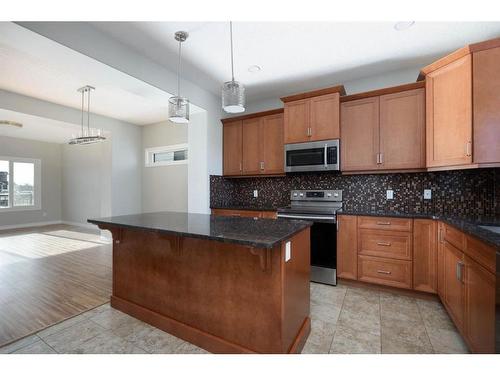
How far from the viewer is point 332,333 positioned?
6.08 ft

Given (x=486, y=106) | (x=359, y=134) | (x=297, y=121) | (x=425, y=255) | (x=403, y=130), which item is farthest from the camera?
(x=297, y=121)

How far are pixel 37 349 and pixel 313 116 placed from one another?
138 inches

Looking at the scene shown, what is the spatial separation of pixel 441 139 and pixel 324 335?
2205mm

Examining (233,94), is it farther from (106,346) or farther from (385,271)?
(385,271)

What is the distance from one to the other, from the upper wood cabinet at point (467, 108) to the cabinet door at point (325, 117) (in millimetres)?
973

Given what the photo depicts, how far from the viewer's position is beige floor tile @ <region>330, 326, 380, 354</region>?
1.65 m

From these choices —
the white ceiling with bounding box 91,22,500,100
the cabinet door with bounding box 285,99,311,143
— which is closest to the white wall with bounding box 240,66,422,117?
the white ceiling with bounding box 91,22,500,100

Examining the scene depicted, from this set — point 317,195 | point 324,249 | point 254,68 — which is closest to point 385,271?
point 324,249

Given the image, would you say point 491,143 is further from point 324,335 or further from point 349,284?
Answer: point 324,335

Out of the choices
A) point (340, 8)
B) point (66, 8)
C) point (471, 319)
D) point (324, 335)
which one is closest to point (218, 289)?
point (324, 335)

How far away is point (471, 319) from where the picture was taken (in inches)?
60.2

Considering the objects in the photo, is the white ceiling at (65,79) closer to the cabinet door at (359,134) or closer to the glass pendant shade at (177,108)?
the glass pendant shade at (177,108)

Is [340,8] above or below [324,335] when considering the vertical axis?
above

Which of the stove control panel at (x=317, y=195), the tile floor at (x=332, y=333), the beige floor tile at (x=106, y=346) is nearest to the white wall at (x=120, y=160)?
the tile floor at (x=332, y=333)
